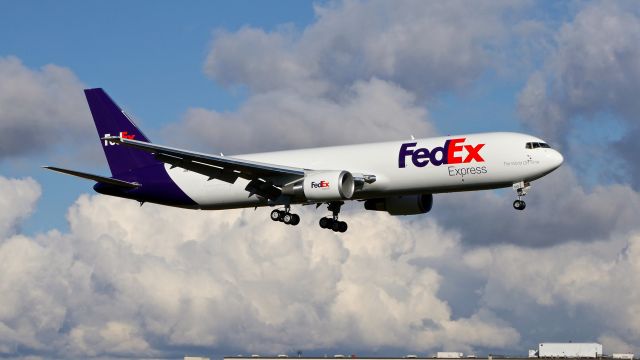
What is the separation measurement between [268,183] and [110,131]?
15.1 m

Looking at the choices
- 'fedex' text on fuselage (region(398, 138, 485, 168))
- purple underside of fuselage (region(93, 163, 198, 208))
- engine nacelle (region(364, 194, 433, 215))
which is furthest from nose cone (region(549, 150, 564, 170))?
purple underside of fuselage (region(93, 163, 198, 208))

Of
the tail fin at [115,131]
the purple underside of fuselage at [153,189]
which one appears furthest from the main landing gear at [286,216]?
the tail fin at [115,131]

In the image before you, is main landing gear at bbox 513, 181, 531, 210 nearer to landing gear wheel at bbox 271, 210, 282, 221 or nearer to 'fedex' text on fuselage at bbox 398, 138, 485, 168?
'fedex' text on fuselage at bbox 398, 138, 485, 168

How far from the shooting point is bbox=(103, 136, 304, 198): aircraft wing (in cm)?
6212

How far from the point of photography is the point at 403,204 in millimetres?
69750

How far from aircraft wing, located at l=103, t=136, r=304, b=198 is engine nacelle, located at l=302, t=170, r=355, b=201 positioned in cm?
136

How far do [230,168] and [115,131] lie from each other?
542 inches

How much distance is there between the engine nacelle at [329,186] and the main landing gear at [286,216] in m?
3.73

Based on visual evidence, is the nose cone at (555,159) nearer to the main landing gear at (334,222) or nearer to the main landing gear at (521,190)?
the main landing gear at (521,190)

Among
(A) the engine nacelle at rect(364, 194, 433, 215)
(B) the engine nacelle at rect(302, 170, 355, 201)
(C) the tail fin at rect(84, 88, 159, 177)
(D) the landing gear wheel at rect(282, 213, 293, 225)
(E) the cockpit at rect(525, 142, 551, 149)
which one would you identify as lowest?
(D) the landing gear wheel at rect(282, 213, 293, 225)

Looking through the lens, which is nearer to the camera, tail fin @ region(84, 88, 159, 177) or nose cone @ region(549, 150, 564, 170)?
nose cone @ region(549, 150, 564, 170)

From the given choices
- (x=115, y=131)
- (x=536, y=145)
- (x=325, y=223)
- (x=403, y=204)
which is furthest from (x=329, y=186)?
(x=115, y=131)

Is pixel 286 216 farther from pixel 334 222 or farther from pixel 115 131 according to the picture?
pixel 115 131

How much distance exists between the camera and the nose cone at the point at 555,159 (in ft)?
198
